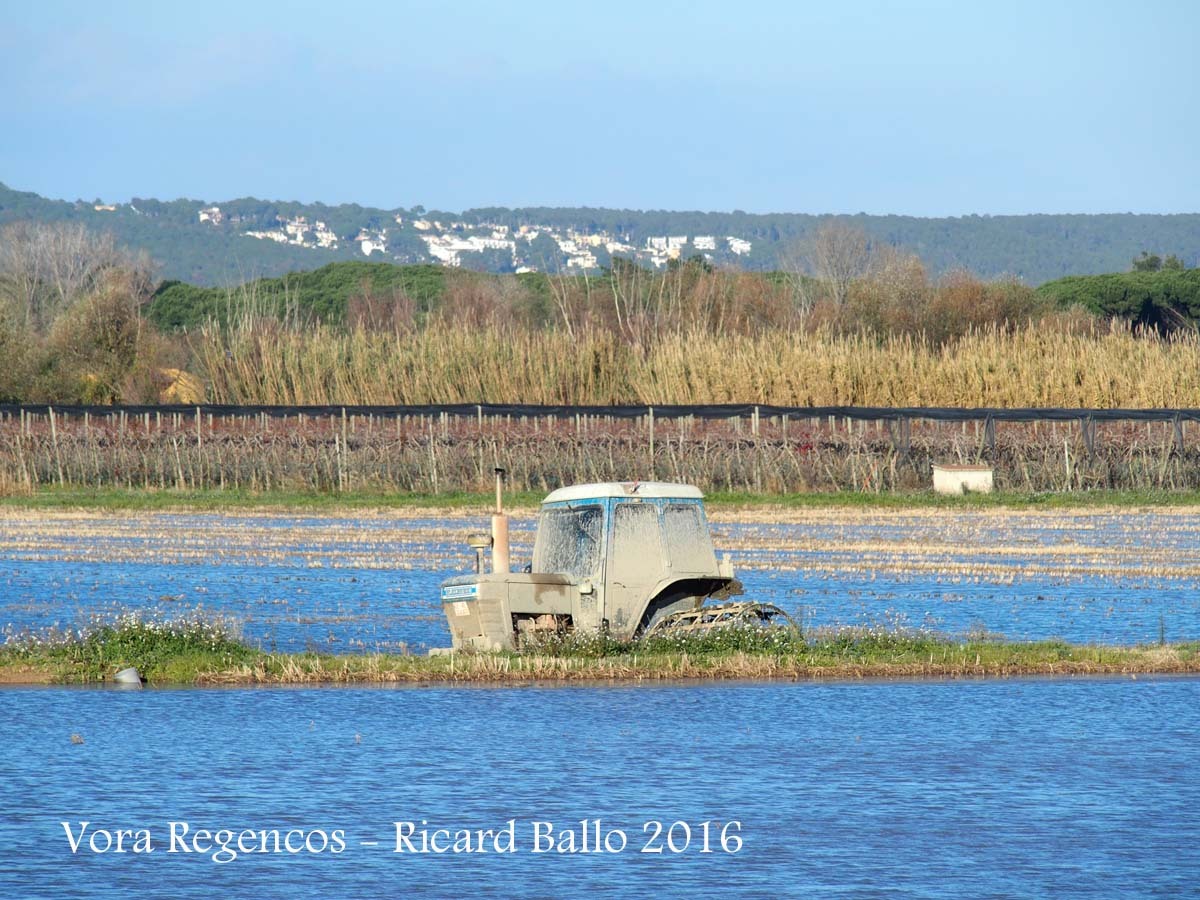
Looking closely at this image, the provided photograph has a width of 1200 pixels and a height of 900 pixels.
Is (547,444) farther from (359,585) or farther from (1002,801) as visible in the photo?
(1002,801)

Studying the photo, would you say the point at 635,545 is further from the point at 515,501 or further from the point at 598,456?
the point at 598,456

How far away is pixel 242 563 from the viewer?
97.1 ft

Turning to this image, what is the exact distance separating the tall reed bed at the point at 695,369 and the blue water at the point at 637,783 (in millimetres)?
35260

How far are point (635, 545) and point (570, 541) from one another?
662 millimetres

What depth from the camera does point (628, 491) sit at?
17.5m

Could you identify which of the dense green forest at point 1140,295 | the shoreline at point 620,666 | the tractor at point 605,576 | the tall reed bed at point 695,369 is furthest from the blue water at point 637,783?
the dense green forest at point 1140,295

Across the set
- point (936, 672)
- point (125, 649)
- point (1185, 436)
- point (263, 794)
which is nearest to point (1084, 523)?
point (1185, 436)

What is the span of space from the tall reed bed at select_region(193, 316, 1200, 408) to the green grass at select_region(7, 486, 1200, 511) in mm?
7424

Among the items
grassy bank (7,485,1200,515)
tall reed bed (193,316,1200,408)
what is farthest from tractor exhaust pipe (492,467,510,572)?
tall reed bed (193,316,1200,408)

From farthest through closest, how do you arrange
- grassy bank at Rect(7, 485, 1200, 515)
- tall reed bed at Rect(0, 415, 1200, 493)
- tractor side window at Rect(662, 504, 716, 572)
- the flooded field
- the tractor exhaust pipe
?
tall reed bed at Rect(0, 415, 1200, 493) < grassy bank at Rect(7, 485, 1200, 515) < the flooded field < tractor side window at Rect(662, 504, 716, 572) < the tractor exhaust pipe

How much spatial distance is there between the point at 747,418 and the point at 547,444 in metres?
5.93

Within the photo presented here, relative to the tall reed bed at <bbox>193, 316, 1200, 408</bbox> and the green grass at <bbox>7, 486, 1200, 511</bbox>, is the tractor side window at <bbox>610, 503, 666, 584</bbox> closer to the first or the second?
the green grass at <bbox>7, 486, 1200, 511</bbox>

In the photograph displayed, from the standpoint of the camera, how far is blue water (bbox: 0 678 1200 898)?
10570mm

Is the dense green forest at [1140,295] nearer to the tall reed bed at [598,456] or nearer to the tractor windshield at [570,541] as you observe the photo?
A: the tall reed bed at [598,456]
